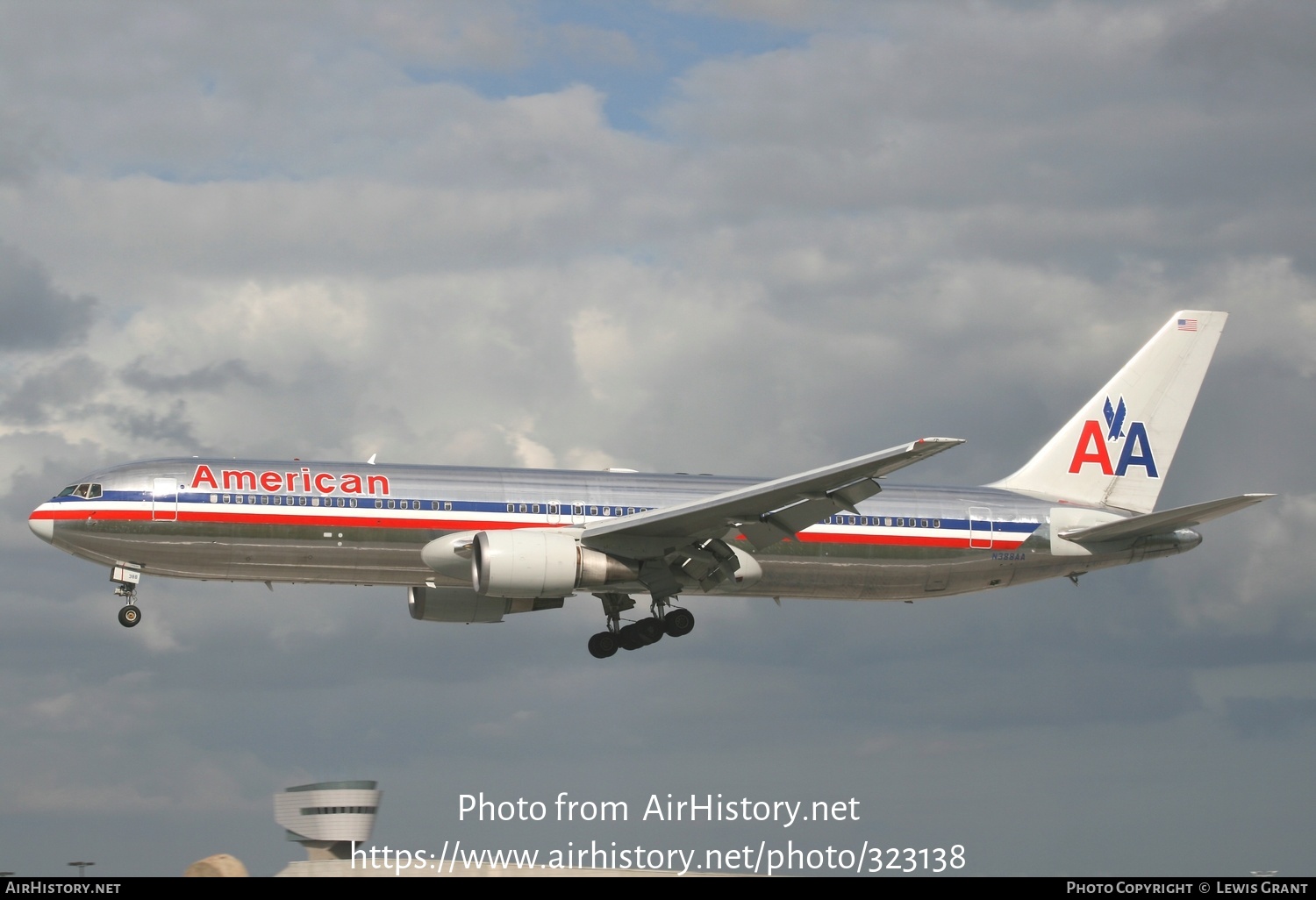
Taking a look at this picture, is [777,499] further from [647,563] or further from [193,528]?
[193,528]

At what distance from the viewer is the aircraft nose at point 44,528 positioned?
144ft

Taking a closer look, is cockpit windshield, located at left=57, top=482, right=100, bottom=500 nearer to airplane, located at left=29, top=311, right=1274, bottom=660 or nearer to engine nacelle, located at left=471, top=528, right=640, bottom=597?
airplane, located at left=29, top=311, right=1274, bottom=660

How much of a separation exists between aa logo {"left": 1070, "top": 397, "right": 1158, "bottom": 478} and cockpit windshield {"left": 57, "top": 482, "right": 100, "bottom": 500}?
30.3 meters

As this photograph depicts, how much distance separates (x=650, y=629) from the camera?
47.2 meters

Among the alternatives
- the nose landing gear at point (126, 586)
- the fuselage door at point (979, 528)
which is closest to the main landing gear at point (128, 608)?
the nose landing gear at point (126, 586)

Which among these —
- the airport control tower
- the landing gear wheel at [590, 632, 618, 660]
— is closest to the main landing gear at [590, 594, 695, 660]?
the landing gear wheel at [590, 632, 618, 660]

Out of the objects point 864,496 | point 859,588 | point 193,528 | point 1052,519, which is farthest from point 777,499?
point 193,528

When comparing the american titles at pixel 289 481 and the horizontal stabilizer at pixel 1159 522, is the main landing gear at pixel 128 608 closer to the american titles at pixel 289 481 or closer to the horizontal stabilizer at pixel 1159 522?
the american titles at pixel 289 481

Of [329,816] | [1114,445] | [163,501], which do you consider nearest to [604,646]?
[329,816]

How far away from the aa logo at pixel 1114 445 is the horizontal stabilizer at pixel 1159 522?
3529 mm
